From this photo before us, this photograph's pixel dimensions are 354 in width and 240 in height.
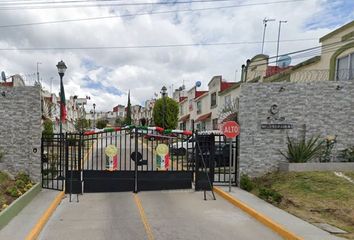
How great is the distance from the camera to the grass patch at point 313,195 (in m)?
8.28

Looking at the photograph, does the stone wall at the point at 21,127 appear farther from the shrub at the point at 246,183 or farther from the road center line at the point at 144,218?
the shrub at the point at 246,183

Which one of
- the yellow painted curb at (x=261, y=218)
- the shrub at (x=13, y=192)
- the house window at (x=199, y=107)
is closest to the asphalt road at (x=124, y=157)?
the yellow painted curb at (x=261, y=218)

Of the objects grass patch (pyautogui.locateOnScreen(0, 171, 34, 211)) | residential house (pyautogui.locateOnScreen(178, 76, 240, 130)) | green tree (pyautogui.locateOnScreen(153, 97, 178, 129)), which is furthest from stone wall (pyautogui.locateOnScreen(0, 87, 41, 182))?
green tree (pyautogui.locateOnScreen(153, 97, 178, 129))

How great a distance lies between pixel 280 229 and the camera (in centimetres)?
723

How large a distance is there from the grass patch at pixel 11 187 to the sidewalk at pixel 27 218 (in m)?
0.43

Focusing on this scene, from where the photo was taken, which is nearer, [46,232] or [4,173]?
[46,232]

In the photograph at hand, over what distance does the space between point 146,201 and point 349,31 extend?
541 inches

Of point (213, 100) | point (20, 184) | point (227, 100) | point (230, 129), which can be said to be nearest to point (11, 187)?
point (20, 184)

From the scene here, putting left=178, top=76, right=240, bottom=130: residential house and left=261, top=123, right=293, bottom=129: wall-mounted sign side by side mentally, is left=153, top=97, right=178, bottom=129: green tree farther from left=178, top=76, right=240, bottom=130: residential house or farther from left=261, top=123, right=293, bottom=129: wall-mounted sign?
left=261, top=123, right=293, bottom=129: wall-mounted sign

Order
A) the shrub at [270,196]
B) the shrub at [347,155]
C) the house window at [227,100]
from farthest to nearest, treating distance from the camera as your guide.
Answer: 1. the house window at [227,100]
2. the shrub at [347,155]
3. the shrub at [270,196]

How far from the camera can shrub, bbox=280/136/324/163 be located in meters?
12.3

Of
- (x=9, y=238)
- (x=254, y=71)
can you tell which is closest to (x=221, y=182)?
(x=9, y=238)

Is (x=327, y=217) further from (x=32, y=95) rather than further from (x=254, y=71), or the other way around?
(x=254, y=71)

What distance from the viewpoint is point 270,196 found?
10156mm
